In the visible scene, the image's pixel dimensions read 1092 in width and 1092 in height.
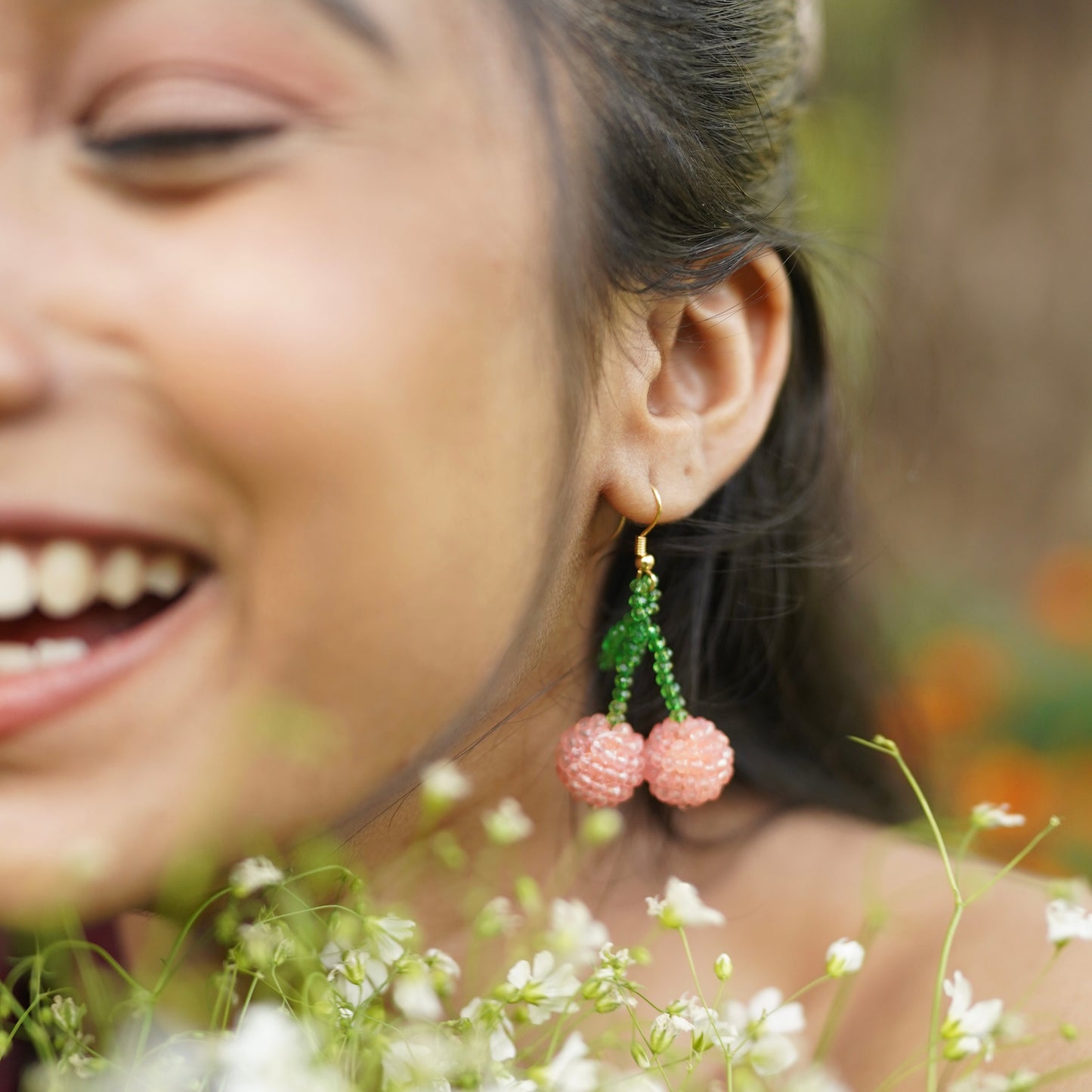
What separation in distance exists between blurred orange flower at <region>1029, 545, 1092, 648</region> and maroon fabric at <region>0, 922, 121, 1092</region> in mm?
2337

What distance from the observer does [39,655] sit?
0.97 meters

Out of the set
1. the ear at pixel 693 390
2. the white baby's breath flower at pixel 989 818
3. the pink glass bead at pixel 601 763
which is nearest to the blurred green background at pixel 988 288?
the ear at pixel 693 390

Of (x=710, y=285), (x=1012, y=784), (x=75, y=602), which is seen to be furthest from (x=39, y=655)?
(x=1012, y=784)

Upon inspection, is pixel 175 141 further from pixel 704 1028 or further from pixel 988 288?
pixel 988 288

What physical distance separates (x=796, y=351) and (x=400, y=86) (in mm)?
751

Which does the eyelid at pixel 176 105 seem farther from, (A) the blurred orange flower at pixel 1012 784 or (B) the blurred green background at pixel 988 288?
(B) the blurred green background at pixel 988 288

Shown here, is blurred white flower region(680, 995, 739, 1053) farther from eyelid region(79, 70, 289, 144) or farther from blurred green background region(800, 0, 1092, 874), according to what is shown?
blurred green background region(800, 0, 1092, 874)

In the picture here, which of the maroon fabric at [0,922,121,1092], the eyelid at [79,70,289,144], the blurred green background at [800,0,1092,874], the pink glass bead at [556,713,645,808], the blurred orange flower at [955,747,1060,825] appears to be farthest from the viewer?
the blurred green background at [800,0,1092,874]

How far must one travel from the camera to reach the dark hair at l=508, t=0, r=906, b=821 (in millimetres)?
1091

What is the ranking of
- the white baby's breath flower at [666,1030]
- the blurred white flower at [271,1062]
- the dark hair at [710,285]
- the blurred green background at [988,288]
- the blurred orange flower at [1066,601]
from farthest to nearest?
the blurred green background at [988,288] < the blurred orange flower at [1066,601] < the dark hair at [710,285] < the white baby's breath flower at [666,1030] < the blurred white flower at [271,1062]

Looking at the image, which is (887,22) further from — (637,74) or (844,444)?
(637,74)

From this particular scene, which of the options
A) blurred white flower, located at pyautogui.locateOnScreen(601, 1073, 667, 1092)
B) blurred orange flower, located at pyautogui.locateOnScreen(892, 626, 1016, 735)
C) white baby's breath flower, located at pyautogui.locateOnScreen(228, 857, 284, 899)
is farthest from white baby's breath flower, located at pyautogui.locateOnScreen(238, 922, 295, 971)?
blurred orange flower, located at pyautogui.locateOnScreen(892, 626, 1016, 735)

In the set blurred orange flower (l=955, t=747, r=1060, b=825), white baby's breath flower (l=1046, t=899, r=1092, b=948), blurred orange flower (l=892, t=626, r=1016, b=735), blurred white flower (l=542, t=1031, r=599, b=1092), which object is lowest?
blurred orange flower (l=955, t=747, r=1060, b=825)

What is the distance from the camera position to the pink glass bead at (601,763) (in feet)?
4.03
